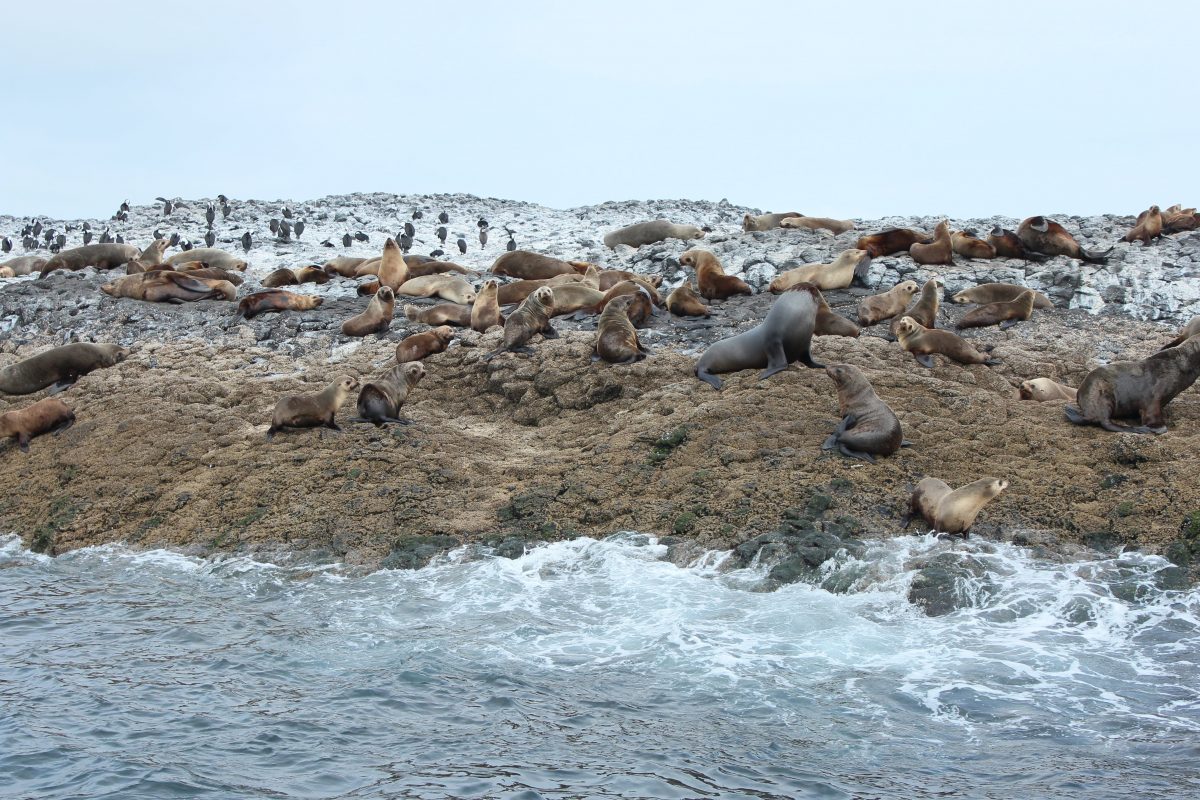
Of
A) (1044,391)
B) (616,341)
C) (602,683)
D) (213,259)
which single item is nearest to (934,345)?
(1044,391)

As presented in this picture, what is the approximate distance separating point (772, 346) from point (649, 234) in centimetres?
959

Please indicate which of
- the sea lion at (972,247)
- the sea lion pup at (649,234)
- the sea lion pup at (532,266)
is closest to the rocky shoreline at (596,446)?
the sea lion at (972,247)

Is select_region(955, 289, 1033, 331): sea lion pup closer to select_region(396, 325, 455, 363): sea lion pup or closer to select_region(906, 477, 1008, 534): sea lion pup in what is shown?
select_region(906, 477, 1008, 534): sea lion pup

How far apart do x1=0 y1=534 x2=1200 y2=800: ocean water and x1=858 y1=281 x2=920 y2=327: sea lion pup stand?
212 inches

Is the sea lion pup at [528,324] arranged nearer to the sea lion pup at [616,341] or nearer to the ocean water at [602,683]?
the sea lion pup at [616,341]

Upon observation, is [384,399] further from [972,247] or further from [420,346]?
[972,247]

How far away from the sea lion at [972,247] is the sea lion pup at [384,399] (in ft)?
27.1

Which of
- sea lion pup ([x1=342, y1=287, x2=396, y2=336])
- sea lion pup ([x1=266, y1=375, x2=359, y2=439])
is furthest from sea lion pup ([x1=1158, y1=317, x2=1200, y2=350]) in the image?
sea lion pup ([x1=342, y1=287, x2=396, y2=336])

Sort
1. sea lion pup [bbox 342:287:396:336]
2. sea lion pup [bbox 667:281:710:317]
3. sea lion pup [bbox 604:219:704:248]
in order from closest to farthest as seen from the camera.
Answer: sea lion pup [bbox 667:281:710:317], sea lion pup [bbox 342:287:396:336], sea lion pup [bbox 604:219:704:248]

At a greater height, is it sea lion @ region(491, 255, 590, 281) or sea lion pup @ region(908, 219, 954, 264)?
sea lion pup @ region(908, 219, 954, 264)

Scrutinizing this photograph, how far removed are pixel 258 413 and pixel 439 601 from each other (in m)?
4.58

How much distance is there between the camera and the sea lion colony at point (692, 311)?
31.1 feet

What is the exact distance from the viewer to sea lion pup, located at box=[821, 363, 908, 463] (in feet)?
29.7

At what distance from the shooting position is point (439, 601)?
7883 mm
